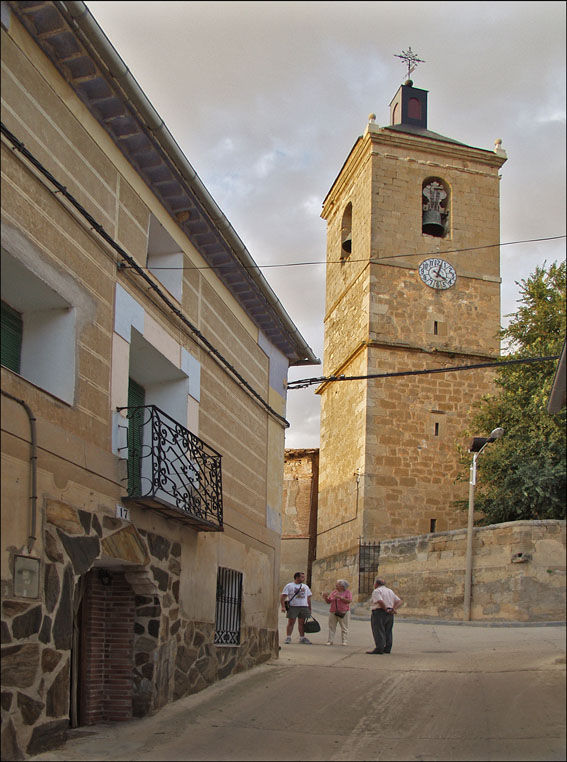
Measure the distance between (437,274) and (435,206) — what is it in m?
2.36

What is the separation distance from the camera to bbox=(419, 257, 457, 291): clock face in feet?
94.5

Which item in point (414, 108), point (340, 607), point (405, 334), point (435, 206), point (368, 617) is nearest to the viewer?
point (340, 607)

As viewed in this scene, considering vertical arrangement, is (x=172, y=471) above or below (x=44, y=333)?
below

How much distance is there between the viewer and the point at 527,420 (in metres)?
22.9

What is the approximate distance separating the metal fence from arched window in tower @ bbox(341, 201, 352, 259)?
1037 cm

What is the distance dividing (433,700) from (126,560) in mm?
3078

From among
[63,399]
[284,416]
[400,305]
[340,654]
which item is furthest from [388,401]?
[63,399]

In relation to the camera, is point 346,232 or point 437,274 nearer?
point 437,274

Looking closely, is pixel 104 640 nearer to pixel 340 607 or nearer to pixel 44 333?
pixel 44 333

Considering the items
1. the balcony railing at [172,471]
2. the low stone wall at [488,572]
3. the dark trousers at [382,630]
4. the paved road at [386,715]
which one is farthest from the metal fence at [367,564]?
the balcony railing at [172,471]

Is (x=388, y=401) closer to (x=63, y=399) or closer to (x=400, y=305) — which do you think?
(x=400, y=305)

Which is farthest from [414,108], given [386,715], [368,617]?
[386,715]

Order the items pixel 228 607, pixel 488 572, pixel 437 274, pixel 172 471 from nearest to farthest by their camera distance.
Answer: pixel 172 471
pixel 488 572
pixel 228 607
pixel 437 274

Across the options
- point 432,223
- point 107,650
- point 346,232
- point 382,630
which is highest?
point 346,232
